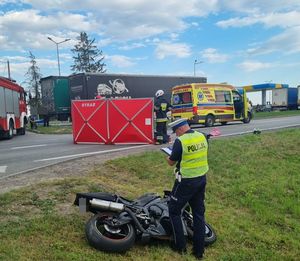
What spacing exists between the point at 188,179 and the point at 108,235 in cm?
124

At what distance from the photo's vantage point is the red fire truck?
19.8 metres

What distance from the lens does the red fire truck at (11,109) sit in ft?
65.1

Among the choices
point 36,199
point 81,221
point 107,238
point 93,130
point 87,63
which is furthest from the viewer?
point 87,63

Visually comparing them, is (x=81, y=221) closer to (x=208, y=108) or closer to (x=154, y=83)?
(x=208, y=108)

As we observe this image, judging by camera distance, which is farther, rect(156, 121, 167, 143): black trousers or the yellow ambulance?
the yellow ambulance

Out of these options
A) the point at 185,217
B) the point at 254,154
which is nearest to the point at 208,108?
the point at 254,154

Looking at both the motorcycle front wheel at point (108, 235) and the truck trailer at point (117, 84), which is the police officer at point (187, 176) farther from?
the truck trailer at point (117, 84)

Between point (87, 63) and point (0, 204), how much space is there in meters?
81.5

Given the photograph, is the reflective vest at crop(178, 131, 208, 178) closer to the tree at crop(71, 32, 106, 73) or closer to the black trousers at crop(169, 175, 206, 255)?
the black trousers at crop(169, 175, 206, 255)

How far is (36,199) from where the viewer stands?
6371mm

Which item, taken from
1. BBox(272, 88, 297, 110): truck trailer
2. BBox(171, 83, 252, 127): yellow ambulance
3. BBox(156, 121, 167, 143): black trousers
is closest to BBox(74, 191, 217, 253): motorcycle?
BBox(156, 121, 167, 143): black trousers

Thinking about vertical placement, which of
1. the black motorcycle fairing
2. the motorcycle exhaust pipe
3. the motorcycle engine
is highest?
the motorcycle exhaust pipe

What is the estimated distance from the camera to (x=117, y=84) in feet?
102

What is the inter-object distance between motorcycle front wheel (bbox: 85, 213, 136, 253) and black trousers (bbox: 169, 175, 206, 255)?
59 cm
